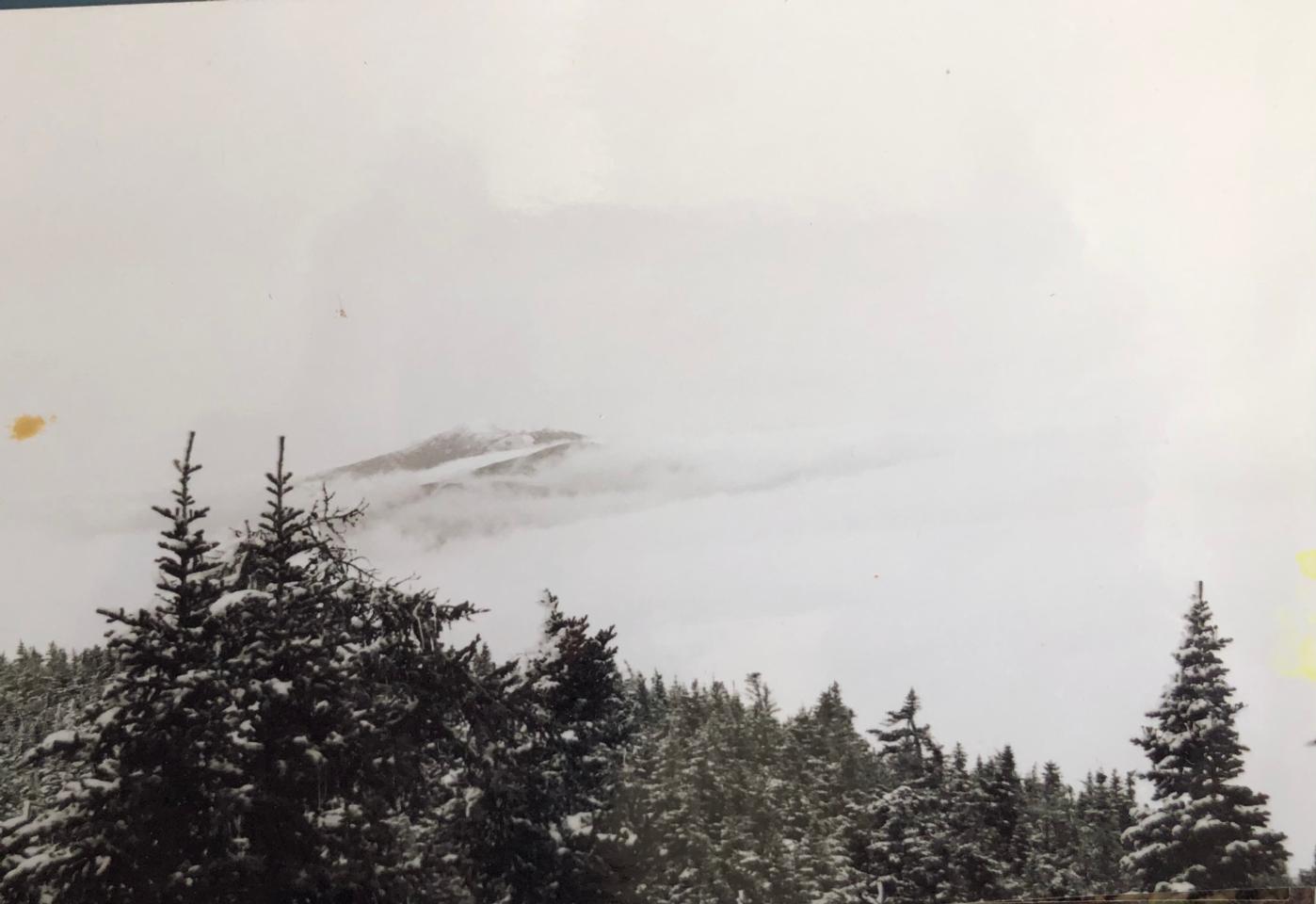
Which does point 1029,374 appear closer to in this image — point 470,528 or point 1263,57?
point 1263,57

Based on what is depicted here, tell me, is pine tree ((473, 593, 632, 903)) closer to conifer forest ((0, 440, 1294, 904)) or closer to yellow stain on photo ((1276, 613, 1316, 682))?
conifer forest ((0, 440, 1294, 904))

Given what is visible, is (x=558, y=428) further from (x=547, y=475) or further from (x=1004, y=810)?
(x=1004, y=810)

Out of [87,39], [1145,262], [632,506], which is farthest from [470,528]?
[1145,262]

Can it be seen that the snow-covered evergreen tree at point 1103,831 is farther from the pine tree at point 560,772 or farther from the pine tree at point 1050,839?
the pine tree at point 560,772

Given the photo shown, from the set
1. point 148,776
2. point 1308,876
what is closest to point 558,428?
point 148,776

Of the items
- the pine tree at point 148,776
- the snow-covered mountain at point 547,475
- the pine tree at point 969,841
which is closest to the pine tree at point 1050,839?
the pine tree at point 969,841

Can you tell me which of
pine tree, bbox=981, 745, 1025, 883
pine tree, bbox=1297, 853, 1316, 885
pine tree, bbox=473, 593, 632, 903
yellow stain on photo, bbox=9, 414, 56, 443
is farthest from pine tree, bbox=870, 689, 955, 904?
yellow stain on photo, bbox=9, 414, 56, 443

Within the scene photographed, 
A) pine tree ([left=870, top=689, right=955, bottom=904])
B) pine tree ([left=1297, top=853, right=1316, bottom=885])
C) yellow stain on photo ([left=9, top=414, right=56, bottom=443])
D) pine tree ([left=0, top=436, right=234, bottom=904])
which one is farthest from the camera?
pine tree ([left=1297, top=853, right=1316, bottom=885])

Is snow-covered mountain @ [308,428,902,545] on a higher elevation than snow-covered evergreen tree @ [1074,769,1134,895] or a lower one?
higher
